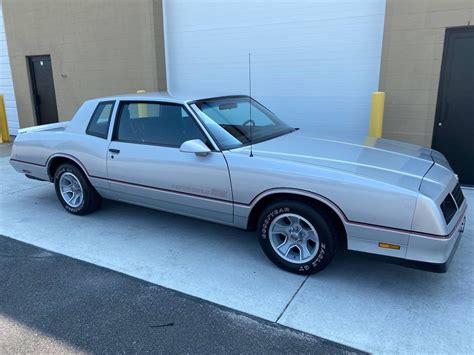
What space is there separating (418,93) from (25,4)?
10.5 meters

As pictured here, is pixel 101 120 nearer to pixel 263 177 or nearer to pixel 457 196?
pixel 263 177

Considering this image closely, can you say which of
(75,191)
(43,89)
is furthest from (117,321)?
(43,89)

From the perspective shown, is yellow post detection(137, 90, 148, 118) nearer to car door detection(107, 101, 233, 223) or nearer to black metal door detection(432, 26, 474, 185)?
car door detection(107, 101, 233, 223)

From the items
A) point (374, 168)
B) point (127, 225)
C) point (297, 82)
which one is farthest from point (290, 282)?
point (297, 82)

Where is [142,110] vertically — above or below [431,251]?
above

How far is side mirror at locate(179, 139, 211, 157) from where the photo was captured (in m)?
3.73

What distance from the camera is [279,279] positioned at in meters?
3.56

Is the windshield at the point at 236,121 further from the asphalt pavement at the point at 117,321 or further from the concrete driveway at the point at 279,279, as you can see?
the asphalt pavement at the point at 117,321

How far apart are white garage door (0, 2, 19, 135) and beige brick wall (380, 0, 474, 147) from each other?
11035 mm

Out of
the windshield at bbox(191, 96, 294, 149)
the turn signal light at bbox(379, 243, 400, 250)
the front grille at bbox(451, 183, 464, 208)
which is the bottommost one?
the turn signal light at bbox(379, 243, 400, 250)

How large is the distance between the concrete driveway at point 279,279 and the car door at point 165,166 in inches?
17.3

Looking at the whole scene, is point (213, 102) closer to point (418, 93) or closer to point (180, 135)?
point (180, 135)

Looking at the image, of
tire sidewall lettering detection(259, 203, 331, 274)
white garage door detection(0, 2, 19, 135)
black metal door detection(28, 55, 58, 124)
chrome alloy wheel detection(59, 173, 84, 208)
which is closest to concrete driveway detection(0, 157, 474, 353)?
tire sidewall lettering detection(259, 203, 331, 274)

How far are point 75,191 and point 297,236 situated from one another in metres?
3.18
